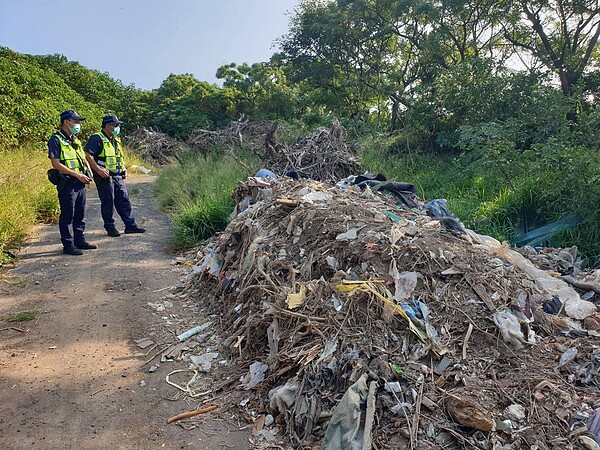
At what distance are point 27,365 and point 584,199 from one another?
17.7 feet

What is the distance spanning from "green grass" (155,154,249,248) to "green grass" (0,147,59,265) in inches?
72.7

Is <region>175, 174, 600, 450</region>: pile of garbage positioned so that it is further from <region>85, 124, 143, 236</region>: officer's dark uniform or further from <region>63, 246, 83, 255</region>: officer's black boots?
<region>85, 124, 143, 236</region>: officer's dark uniform

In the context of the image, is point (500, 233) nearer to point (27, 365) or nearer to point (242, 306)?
point (242, 306)

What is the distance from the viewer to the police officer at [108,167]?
17.7 feet

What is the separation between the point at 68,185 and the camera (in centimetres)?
486

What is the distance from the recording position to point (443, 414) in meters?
2.19

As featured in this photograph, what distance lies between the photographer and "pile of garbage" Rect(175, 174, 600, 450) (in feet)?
7.01

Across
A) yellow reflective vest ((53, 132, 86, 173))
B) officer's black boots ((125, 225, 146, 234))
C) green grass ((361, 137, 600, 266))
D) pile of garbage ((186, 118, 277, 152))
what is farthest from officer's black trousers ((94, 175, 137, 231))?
pile of garbage ((186, 118, 277, 152))

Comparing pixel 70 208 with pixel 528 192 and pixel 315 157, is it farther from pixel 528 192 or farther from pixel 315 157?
pixel 528 192

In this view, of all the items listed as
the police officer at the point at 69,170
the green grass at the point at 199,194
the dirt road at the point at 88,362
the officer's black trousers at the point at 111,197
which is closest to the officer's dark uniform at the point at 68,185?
the police officer at the point at 69,170

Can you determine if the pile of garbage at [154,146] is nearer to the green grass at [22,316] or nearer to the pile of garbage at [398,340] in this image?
the green grass at [22,316]

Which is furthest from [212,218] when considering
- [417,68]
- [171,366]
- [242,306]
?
[417,68]

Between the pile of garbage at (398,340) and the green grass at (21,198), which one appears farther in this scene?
the green grass at (21,198)

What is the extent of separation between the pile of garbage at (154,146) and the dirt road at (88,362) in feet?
35.1
